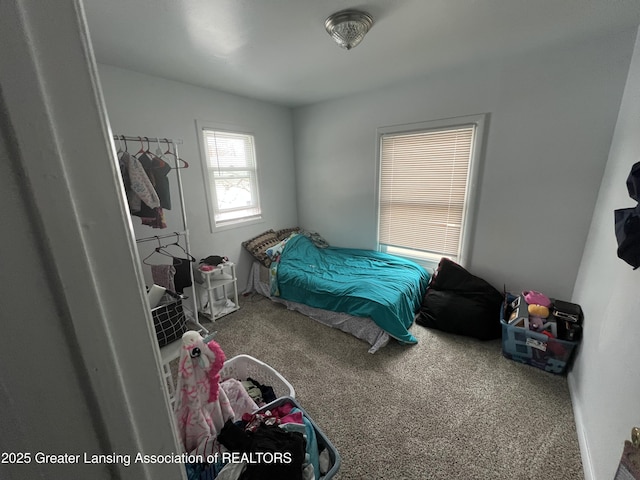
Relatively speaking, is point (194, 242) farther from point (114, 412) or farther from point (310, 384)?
point (114, 412)

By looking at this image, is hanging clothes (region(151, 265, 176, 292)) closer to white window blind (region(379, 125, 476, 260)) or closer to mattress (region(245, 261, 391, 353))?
mattress (region(245, 261, 391, 353))

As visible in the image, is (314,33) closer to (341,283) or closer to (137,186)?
(137,186)

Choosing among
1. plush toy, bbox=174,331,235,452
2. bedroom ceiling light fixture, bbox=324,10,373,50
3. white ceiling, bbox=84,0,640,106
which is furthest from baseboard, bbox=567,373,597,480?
bedroom ceiling light fixture, bbox=324,10,373,50

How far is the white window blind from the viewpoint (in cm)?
259

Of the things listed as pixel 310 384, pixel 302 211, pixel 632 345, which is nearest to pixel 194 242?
pixel 302 211

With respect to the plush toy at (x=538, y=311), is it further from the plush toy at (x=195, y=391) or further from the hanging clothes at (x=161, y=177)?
the hanging clothes at (x=161, y=177)

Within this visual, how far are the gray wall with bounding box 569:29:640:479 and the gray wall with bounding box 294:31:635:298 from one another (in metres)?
0.11

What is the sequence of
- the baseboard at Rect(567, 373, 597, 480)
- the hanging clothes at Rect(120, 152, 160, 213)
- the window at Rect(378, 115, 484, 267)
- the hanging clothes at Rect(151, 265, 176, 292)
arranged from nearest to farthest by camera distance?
the baseboard at Rect(567, 373, 597, 480)
the hanging clothes at Rect(120, 152, 160, 213)
the hanging clothes at Rect(151, 265, 176, 292)
the window at Rect(378, 115, 484, 267)

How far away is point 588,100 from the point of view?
1.92 metres

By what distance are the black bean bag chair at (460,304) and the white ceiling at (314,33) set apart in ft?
6.29

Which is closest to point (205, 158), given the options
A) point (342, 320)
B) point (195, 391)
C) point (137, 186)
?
point (137, 186)

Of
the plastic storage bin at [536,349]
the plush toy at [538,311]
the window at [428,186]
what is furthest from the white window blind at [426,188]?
the plastic storage bin at [536,349]

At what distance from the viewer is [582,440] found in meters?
1.42

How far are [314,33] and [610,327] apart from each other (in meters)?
2.50
